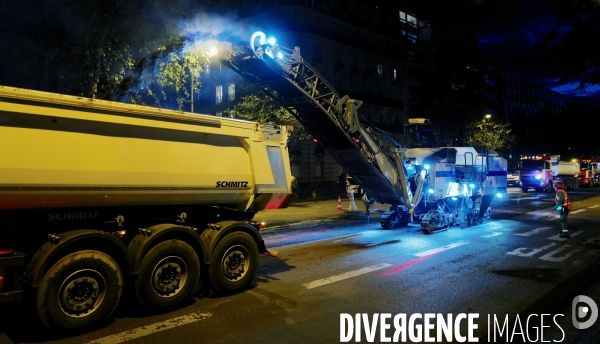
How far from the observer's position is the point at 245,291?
6.84 m

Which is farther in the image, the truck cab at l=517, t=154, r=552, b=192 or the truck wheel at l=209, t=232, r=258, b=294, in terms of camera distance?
the truck cab at l=517, t=154, r=552, b=192

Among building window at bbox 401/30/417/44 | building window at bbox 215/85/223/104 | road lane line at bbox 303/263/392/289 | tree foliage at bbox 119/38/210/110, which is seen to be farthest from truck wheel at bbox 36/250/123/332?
building window at bbox 401/30/417/44

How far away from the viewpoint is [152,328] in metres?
5.24

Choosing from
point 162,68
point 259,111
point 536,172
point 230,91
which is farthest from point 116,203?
point 536,172

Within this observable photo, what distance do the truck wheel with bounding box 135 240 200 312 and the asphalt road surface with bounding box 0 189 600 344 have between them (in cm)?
19

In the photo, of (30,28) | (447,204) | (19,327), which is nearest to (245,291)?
(19,327)

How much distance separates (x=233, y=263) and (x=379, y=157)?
6001mm

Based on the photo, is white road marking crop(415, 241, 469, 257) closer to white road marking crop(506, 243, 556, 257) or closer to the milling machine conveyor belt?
white road marking crop(506, 243, 556, 257)

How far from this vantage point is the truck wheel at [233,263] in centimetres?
649

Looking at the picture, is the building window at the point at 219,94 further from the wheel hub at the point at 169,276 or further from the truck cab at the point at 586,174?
the truck cab at the point at 586,174

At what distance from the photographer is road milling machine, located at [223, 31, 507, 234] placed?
9.09 metres

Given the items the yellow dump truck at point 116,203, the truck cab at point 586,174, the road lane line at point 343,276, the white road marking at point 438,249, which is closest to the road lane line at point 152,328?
the yellow dump truck at point 116,203

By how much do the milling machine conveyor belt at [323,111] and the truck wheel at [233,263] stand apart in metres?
3.68

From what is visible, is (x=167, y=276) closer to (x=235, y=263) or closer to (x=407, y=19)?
(x=235, y=263)
